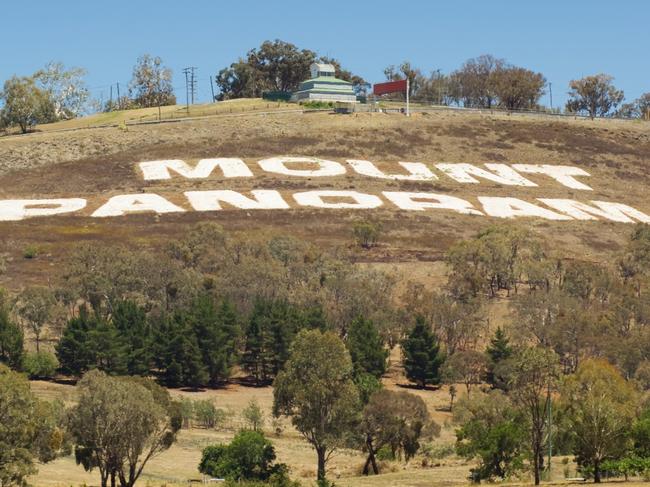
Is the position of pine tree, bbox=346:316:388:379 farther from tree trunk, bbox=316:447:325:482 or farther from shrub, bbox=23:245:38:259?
shrub, bbox=23:245:38:259

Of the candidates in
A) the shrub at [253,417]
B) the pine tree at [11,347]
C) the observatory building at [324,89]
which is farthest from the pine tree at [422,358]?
the observatory building at [324,89]

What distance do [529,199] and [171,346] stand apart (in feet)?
215

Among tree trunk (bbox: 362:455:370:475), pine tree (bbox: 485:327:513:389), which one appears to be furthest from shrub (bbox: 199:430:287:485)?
pine tree (bbox: 485:327:513:389)

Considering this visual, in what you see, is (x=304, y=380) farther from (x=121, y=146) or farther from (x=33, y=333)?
(x=121, y=146)

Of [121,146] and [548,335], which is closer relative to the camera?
[548,335]

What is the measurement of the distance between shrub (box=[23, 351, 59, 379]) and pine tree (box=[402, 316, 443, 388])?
21983 millimetres

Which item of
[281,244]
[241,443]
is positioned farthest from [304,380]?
[281,244]

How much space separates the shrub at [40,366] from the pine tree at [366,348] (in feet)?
58.7

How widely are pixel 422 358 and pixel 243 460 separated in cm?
3056

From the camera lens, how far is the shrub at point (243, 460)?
54094 millimetres

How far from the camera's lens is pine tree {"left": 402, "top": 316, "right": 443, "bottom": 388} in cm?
8362

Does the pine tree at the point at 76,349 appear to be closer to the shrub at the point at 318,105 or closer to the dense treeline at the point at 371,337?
the dense treeline at the point at 371,337

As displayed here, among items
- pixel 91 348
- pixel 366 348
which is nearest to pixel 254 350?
pixel 366 348

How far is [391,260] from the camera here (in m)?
112
